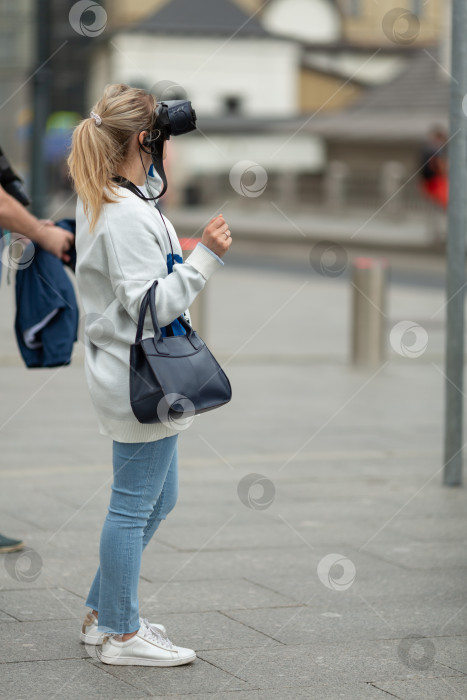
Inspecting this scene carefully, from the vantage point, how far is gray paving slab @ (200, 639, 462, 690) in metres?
3.67

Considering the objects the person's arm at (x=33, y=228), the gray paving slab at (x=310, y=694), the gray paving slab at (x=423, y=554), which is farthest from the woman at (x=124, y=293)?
the gray paving slab at (x=423, y=554)

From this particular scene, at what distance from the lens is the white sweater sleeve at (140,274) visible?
11.6ft

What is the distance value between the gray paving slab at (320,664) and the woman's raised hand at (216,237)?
3.92 feet

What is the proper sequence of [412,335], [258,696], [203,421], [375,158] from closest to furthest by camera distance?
[258,696], [203,421], [412,335], [375,158]

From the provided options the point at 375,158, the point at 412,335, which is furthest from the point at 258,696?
the point at 375,158

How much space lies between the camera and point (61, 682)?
141 inches

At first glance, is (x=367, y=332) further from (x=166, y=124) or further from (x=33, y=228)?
(x=166, y=124)

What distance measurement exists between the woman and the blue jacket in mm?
919

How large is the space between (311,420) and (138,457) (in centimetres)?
447

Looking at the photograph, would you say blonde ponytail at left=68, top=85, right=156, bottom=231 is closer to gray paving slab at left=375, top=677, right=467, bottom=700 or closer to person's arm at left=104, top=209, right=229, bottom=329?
person's arm at left=104, top=209, right=229, bottom=329

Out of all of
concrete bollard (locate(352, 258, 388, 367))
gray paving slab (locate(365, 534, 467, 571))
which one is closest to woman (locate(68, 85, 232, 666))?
gray paving slab (locate(365, 534, 467, 571))

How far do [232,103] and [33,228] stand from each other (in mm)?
59122

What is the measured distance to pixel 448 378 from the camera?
6195mm

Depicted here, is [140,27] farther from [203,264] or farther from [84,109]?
[203,264]
